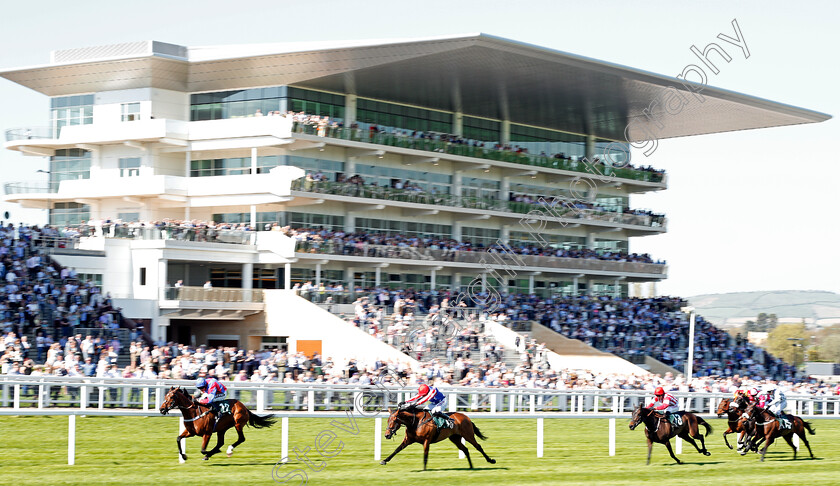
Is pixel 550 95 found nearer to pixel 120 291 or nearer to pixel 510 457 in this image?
pixel 120 291

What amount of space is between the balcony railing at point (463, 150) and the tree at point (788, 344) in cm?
6303

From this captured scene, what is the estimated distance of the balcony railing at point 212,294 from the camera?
3525 centimetres

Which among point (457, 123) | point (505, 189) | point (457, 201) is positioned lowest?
point (457, 201)

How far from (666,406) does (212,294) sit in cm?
2257

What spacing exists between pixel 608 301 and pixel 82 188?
20917mm

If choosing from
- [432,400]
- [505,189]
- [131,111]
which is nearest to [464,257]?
[505,189]

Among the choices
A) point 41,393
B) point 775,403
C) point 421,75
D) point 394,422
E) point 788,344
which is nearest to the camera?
point 394,422

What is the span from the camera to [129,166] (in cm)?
4169

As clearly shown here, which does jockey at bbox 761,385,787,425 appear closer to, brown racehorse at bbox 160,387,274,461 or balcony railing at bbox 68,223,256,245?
brown racehorse at bbox 160,387,274,461

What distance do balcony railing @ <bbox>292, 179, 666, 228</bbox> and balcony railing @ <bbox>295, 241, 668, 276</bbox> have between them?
195 centimetres

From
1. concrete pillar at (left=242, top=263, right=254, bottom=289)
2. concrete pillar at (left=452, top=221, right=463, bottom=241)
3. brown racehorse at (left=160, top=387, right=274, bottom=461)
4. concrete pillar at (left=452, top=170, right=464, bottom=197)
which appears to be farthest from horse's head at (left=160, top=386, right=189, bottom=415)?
concrete pillar at (left=452, top=170, right=464, bottom=197)

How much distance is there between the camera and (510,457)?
671 inches

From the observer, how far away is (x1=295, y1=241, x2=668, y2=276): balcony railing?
1547 inches

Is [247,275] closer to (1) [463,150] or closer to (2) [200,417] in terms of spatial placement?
(1) [463,150]
